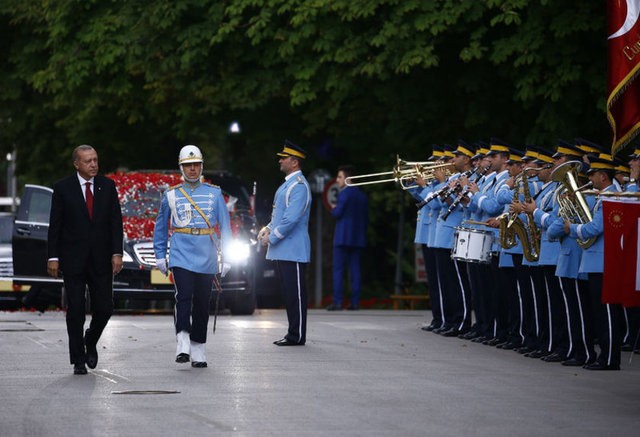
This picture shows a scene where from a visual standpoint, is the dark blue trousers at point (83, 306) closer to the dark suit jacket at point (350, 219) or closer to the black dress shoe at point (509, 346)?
the black dress shoe at point (509, 346)

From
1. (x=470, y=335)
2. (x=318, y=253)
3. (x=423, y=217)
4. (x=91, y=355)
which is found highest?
(x=318, y=253)

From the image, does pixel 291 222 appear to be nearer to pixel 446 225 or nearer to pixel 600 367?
pixel 446 225

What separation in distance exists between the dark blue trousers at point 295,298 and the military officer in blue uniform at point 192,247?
268 centimetres

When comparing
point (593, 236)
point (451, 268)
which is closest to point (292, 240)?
point (451, 268)

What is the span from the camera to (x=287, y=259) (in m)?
19.0

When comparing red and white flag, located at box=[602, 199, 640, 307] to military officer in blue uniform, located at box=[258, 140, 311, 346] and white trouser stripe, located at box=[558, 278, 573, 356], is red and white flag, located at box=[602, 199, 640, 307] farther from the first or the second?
military officer in blue uniform, located at box=[258, 140, 311, 346]

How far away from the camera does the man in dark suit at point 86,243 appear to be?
15.6m

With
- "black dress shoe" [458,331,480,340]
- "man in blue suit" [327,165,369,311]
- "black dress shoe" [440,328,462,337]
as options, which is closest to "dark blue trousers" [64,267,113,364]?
"black dress shoe" [458,331,480,340]

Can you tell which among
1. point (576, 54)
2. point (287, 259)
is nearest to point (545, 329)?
point (287, 259)

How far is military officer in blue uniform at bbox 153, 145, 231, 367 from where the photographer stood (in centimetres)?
1609

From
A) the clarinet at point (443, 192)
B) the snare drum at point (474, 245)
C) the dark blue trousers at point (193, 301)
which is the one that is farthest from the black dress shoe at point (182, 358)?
the clarinet at point (443, 192)

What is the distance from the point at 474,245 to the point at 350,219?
9.55 meters

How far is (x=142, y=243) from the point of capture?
24.9 meters

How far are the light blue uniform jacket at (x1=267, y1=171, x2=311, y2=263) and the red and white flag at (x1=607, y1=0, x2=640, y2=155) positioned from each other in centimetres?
362
